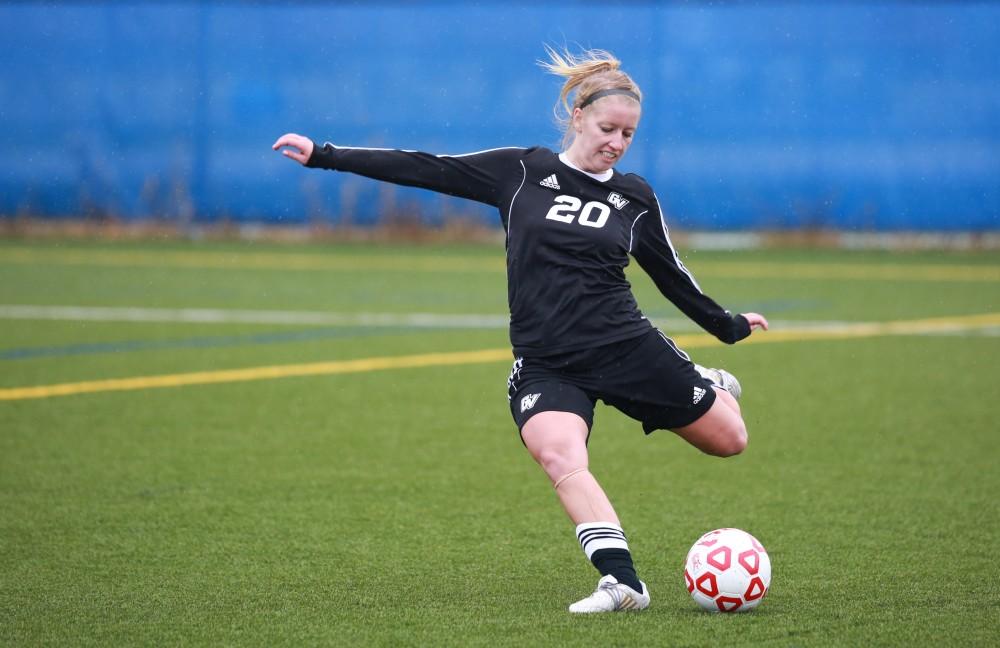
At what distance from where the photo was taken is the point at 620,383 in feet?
17.2

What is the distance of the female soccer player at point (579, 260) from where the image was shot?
17.0ft

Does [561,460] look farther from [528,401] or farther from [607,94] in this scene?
[607,94]

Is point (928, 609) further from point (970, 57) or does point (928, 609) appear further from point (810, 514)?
point (970, 57)

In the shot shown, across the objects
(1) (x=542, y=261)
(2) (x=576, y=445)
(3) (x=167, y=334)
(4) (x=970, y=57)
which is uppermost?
(4) (x=970, y=57)

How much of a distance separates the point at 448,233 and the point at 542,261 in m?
19.1

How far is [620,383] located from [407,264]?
15569mm

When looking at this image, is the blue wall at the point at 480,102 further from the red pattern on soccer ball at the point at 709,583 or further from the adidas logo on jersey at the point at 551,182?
the red pattern on soccer ball at the point at 709,583

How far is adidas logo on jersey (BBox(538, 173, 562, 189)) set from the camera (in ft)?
17.5

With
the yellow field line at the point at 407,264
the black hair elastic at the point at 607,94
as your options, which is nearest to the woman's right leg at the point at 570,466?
the black hair elastic at the point at 607,94

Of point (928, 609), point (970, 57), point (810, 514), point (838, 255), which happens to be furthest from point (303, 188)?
point (928, 609)

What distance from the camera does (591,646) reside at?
438cm

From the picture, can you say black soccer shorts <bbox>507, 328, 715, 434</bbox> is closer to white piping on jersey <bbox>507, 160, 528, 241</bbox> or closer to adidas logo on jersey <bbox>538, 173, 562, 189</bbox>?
white piping on jersey <bbox>507, 160, 528, 241</bbox>

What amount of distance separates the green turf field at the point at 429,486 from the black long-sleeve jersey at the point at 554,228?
2.98ft

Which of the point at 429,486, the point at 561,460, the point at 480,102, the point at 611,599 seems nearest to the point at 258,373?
the point at 429,486
